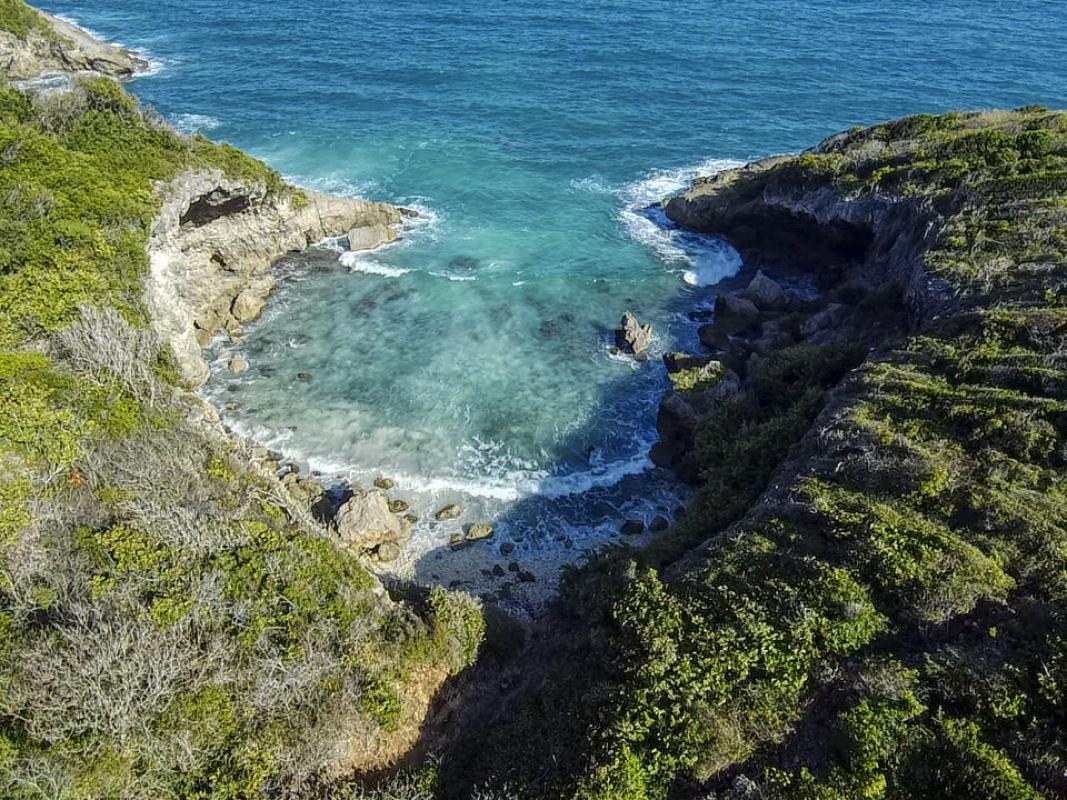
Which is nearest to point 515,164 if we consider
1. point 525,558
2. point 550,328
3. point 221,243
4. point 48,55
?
point 550,328

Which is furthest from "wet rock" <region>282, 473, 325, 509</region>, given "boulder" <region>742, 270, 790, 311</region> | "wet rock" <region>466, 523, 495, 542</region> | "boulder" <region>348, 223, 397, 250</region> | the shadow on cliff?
"boulder" <region>742, 270, 790, 311</region>

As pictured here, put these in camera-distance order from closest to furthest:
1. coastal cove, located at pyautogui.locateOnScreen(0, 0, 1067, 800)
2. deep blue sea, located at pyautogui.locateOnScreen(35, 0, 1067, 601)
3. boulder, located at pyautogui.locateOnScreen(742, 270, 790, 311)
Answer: coastal cove, located at pyautogui.locateOnScreen(0, 0, 1067, 800)
deep blue sea, located at pyautogui.locateOnScreen(35, 0, 1067, 601)
boulder, located at pyautogui.locateOnScreen(742, 270, 790, 311)

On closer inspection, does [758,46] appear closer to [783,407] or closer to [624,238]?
[624,238]

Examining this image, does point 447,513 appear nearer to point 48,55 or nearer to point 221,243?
point 221,243

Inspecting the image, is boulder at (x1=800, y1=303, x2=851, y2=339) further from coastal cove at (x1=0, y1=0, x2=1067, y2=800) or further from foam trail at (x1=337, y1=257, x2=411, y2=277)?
foam trail at (x1=337, y1=257, x2=411, y2=277)

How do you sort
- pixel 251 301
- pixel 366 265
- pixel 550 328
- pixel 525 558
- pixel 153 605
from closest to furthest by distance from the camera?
1. pixel 153 605
2. pixel 525 558
3. pixel 251 301
4. pixel 550 328
5. pixel 366 265

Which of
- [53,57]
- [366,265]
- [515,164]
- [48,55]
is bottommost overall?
[366,265]
